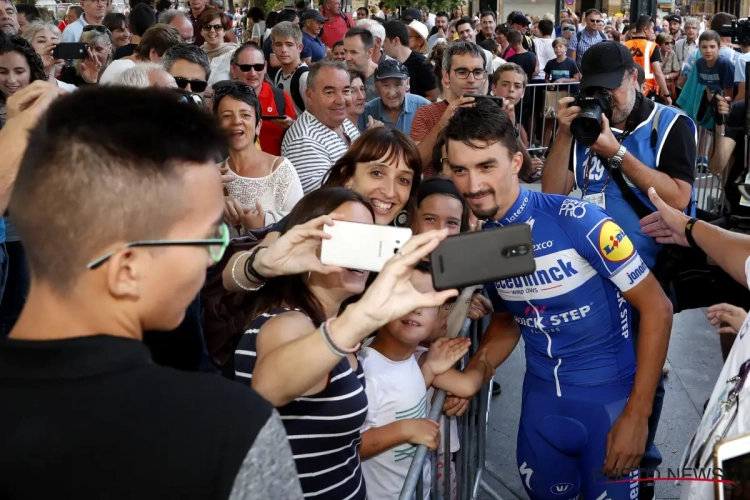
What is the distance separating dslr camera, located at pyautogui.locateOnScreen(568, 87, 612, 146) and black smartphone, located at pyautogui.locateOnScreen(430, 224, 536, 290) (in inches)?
80.8

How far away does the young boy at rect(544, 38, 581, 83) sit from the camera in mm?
12102

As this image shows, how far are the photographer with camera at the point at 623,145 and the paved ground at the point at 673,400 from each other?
4.40ft

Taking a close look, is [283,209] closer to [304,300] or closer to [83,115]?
[304,300]

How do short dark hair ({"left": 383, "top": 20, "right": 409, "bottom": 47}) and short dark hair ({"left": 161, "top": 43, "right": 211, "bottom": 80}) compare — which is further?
short dark hair ({"left": 383, "top": 20, "right": 409, "bottom": 47})

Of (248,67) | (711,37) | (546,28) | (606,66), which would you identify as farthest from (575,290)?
(546,28)

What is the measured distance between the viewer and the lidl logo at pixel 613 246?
270 centimetres

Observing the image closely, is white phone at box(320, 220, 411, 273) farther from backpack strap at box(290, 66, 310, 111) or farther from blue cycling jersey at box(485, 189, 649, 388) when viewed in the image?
backpack strap at box(290, 66, 310, 111)

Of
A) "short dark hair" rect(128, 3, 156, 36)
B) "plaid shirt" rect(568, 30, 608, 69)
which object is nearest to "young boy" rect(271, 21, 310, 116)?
"short dark hair" rect(128, 3, 156, 36)

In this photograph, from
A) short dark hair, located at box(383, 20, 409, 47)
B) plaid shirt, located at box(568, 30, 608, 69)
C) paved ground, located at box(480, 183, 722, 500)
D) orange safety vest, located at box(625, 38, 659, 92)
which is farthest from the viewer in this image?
plaid shirt, located at box(568, 30, 608, 69)

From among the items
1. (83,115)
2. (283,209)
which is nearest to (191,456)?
(83,115)

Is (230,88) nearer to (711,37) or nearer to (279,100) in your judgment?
(279,100)

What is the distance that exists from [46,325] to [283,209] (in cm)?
280

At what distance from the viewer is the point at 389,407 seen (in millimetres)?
2641

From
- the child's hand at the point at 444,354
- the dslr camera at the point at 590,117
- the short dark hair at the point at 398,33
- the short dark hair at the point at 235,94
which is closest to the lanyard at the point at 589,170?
the dslr camera at the point at 590,117
